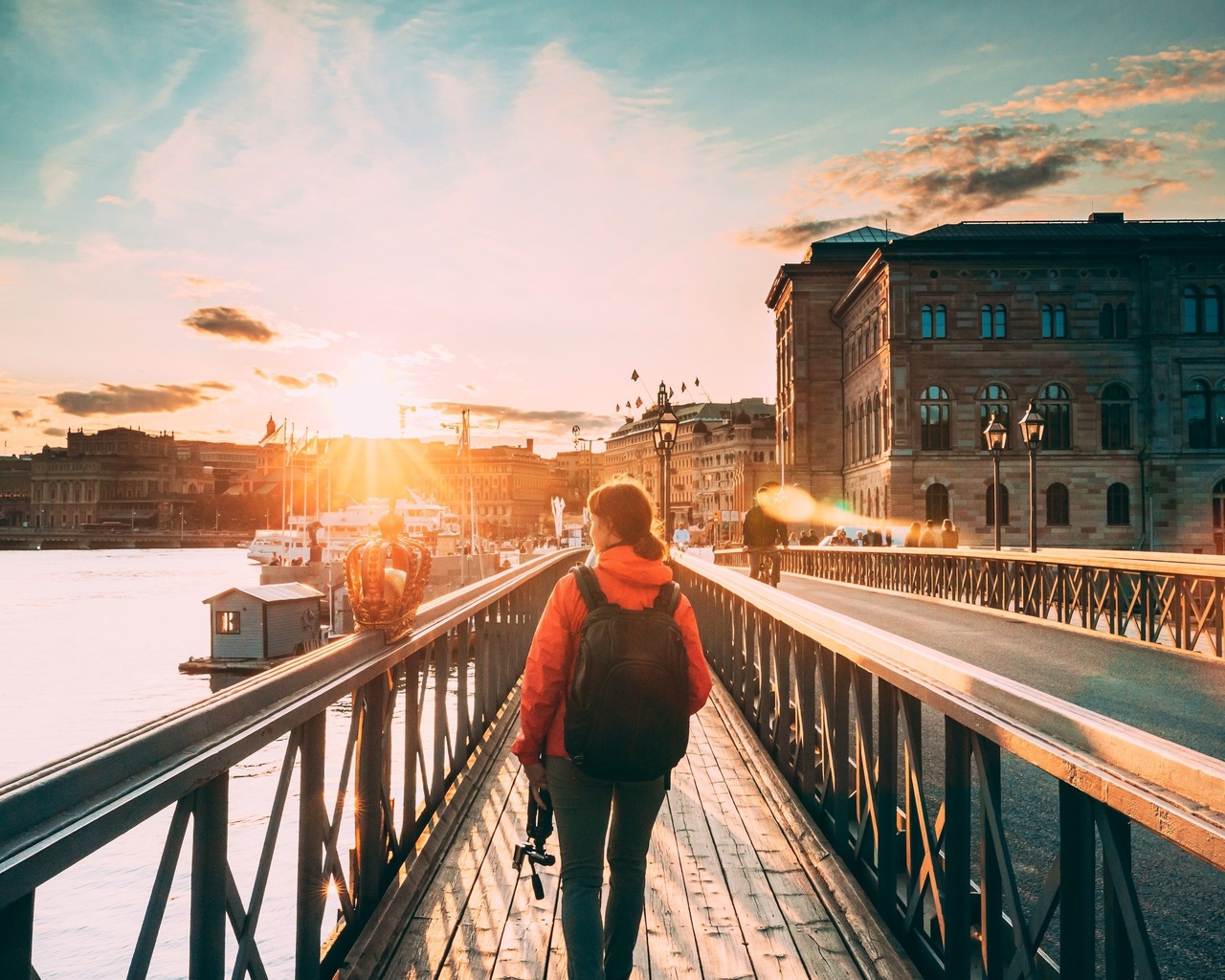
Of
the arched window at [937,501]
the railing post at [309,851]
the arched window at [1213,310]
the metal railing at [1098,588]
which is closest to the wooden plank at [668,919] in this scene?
the railing post at [309,851]

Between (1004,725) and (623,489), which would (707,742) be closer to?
(623,489)

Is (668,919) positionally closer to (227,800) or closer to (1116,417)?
(227,800)

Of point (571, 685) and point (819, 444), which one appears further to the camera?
point (819, 444)

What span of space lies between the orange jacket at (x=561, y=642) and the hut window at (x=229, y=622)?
40.5 meters

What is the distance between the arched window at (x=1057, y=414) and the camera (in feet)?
168

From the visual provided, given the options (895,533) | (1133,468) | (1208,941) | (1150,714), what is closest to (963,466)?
(895,533)

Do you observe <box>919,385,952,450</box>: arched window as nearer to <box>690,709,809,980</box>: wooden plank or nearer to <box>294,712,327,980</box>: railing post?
<box>690,709,809,980</box>: wooden plank

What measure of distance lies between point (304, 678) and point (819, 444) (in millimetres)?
67591

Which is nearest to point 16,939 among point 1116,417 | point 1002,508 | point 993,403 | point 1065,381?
point 1002,508

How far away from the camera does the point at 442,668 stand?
17.9ft

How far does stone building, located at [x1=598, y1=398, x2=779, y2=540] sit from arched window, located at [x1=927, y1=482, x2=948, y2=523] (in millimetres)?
50902

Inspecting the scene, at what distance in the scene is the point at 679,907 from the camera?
4555mm

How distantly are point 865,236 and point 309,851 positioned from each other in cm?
7505

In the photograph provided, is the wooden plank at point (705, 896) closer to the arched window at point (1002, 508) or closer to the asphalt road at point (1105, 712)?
the asphalt road at point (1105, 712)
